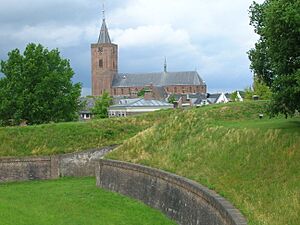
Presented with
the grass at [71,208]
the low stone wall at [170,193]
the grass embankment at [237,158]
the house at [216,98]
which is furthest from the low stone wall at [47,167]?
the house at [216,98]

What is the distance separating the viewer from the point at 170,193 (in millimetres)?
19312

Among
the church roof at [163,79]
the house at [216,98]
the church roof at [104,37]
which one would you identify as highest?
the church roof at [104,37]

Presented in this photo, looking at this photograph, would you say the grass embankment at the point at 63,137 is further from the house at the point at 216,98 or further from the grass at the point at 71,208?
the house at the point at 216,98

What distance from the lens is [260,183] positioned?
15.4 m

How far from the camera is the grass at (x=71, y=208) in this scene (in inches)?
734

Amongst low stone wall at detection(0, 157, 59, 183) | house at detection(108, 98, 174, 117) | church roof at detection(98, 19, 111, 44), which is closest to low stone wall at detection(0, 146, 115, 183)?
low stone wall at detection(0, 157, 59, 183)

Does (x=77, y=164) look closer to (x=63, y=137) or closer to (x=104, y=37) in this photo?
(x=63, y=137)

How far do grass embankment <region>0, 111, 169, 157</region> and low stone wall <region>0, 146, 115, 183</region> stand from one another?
3.55ft

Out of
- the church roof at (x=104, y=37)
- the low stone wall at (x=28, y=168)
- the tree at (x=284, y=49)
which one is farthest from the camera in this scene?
the church roof at (x=104, y=37)

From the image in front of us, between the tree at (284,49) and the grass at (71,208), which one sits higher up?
the tree at (284,49)

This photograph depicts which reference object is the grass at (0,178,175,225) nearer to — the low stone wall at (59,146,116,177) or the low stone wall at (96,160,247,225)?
the low stone wall at (96,160,247,225)

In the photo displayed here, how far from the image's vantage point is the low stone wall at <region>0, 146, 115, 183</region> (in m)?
32.5

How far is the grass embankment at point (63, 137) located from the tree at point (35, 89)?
13.4m

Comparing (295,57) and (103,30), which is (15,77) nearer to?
(295,57)
